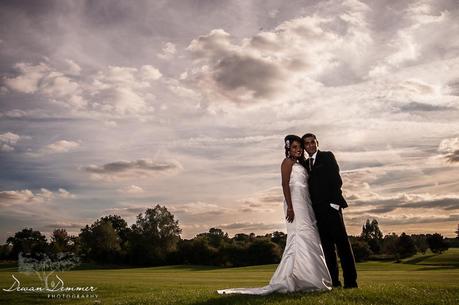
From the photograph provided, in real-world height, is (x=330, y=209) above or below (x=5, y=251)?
above

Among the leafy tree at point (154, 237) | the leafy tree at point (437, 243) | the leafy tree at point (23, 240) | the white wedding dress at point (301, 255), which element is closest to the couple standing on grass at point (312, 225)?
the white wedding dress at point (301, 255)

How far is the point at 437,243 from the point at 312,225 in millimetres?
106532

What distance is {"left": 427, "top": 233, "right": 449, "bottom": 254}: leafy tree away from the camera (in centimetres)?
10454

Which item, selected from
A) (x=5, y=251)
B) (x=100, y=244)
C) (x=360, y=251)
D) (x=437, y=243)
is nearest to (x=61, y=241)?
(x=100, y=244)

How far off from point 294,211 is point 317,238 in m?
0.96

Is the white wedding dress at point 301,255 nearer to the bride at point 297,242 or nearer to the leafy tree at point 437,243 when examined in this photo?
the bride at point 297,242

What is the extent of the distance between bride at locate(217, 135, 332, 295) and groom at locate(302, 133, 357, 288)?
24cm

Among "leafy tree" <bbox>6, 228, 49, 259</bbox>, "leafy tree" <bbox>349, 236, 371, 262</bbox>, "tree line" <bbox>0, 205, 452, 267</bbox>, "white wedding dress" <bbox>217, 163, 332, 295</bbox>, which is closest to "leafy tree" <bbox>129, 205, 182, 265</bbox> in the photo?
"tree line" <bbox>0, 205, 452, 267</bbox>

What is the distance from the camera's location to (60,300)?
17031mm

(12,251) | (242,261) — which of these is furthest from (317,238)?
(12,251)

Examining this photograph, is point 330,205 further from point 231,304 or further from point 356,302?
point 231,304

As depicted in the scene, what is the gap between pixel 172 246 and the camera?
101 metres

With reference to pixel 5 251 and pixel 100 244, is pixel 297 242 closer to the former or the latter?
pixel 100 244

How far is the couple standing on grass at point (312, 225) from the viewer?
453 inches
